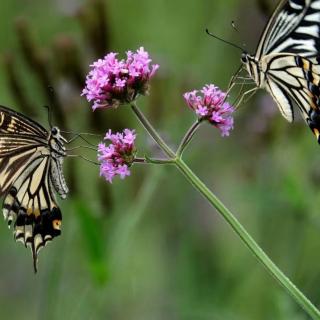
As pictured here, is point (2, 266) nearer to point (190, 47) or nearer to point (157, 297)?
point (157, 297)

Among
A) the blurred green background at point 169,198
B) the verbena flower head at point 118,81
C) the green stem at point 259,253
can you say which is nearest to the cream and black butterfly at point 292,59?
the verbena flower head at point 118,81

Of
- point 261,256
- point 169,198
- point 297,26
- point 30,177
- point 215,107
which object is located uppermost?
point 169,198

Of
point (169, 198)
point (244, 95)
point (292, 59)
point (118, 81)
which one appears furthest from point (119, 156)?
point (169, 198)

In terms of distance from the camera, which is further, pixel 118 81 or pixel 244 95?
pixel 244 95

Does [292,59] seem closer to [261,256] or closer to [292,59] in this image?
[292,59]

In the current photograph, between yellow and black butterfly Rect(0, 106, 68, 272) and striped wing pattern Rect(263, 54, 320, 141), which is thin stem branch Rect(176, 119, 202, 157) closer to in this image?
striped wing pattern Rect(263, 54, 320, 141)

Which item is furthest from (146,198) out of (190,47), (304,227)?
(190,47)
